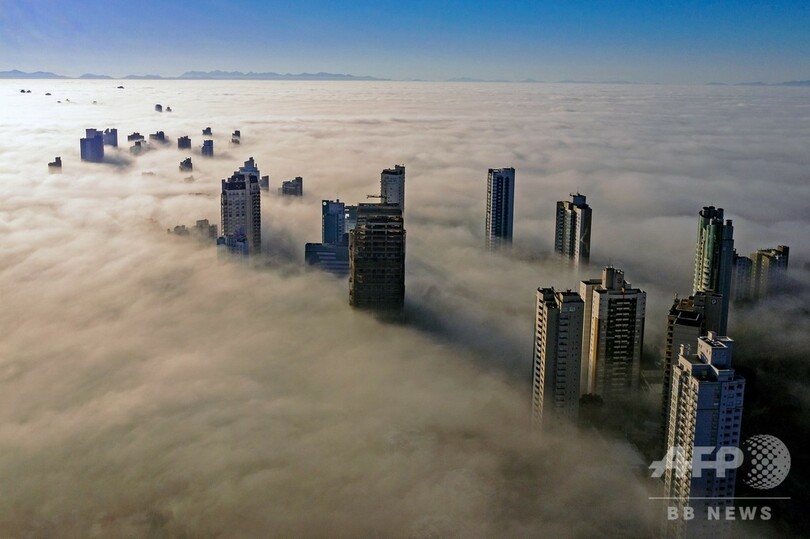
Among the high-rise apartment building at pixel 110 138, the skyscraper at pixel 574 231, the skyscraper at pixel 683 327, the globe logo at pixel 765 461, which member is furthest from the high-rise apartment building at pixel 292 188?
the globe logo at pixel 765 461

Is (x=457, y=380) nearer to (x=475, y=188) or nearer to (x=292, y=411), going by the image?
(x=292, y=411)

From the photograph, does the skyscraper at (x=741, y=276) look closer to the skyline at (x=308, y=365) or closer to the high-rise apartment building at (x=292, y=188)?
the skyline at (x=308, y=365)

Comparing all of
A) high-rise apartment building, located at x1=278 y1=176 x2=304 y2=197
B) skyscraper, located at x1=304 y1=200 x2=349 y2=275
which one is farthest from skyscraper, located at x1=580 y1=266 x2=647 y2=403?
high-rise apartment building, located at x1=278 y1=176 x2=304 y2=197

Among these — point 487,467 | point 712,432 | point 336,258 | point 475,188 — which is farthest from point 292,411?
point 475,188

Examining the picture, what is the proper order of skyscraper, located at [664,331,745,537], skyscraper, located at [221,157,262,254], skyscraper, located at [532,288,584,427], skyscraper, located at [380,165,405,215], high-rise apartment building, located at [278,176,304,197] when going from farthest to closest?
high-rise apartment building, located at [278,176,304,197] < skyscraper, located at [380,165,405,215] < skyscraper, located at [221,157,262,254] < skyscraper, located at [532,288,584,427] < skyscraper, located at [664,331,745,537]

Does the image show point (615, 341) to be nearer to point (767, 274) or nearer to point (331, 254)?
point (767, 274)

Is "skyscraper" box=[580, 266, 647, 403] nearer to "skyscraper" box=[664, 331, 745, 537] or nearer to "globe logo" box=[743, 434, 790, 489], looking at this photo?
"globe logo" box=[743, 434, 790, 489]
